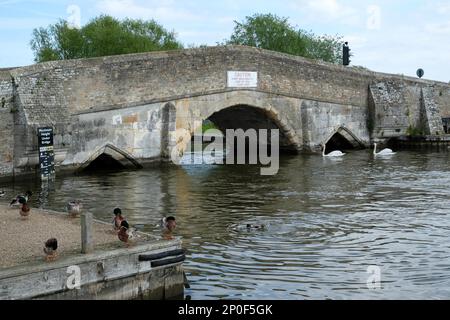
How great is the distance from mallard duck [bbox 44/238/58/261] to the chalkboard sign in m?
12.1

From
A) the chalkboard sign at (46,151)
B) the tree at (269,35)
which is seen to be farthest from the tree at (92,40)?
the chalkboard sign at (46,151)

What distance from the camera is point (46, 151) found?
63.8ft

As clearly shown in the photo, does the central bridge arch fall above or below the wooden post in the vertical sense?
above

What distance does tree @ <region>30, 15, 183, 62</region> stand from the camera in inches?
1519

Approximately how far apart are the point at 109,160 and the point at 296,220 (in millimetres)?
12089

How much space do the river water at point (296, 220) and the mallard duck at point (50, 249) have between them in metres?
1.88

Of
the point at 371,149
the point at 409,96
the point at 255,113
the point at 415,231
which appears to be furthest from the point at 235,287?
the point at 409,96

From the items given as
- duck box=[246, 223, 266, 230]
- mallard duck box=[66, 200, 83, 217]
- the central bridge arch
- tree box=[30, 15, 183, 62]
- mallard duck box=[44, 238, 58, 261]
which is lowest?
duck box=[246, 223, 266, 230]

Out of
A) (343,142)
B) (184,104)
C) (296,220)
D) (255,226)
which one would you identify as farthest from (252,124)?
(255,226)

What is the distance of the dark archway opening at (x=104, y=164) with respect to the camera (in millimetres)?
23500

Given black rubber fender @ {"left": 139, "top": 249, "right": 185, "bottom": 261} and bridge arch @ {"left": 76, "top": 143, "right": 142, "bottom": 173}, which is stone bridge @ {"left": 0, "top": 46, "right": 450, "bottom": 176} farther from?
black rubber fender @ {"left": 139, "top": 249, "right": 185, "bottom": 261}

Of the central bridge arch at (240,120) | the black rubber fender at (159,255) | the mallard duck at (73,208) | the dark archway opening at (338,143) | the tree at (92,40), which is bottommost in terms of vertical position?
the black rubber fender at (159,255)

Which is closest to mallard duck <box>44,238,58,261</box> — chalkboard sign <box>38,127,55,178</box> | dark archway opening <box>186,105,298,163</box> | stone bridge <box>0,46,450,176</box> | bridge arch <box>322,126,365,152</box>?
chalkboard sign <box>38,127,55,178</box>

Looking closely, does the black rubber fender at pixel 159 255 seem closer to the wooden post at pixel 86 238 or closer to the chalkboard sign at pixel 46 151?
the wooden post at pixel 86 238
